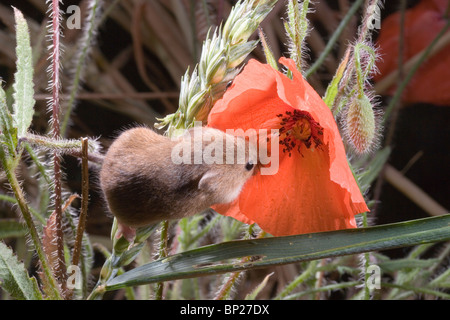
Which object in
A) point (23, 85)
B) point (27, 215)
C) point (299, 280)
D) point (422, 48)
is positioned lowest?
point (299, 280)

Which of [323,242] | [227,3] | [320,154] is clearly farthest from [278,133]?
[227,3]

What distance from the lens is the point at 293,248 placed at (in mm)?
418

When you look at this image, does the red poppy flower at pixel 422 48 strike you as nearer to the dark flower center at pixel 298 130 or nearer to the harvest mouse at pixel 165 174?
the dark flower center at pixel 298 130

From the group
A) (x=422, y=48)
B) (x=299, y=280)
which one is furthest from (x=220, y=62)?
(x=422, y=48)

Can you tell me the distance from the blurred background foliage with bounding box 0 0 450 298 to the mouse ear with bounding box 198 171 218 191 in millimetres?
527

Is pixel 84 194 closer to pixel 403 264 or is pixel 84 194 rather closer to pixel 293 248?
pixel 293 248

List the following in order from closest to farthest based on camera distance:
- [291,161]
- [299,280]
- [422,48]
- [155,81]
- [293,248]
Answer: [293,248] → [291,161] → [299,280] → [422,48] → [155,81]

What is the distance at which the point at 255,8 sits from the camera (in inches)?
17.9

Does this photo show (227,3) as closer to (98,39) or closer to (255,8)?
(98,39)

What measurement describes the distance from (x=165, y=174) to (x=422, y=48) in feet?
2.40

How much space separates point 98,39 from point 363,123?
0.78m

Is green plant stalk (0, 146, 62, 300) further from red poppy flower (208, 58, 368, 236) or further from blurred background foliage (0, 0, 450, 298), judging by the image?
blurred background foliage (0, 0, 450, 298)
